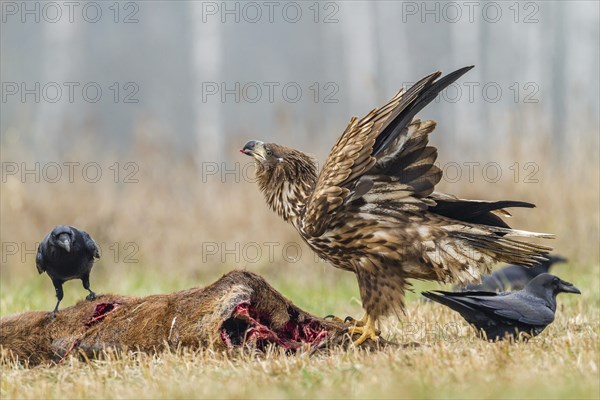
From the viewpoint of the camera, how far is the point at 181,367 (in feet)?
14.6

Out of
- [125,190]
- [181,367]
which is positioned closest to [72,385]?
[181,367]

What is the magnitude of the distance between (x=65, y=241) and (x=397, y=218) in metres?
1.88

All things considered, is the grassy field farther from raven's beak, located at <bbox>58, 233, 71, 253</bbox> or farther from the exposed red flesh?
raven's beak, located at <bbox>58, 233, 71, 253</bbox>

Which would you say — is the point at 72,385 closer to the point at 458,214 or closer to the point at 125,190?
the point at 458,214

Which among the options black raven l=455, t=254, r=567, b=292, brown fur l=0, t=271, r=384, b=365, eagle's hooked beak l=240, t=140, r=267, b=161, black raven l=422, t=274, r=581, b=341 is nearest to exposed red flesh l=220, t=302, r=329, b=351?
brown fur l=0, t=271, r=384, b=365

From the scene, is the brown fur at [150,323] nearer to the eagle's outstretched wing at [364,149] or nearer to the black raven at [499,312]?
the eagle's outstretched wing at [364,149]

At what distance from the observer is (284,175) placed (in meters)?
5.75

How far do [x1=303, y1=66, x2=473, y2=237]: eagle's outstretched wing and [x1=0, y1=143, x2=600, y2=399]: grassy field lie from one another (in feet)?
2.77

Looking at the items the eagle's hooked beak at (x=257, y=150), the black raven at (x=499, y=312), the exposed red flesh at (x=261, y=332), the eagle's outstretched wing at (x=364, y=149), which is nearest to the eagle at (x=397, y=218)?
the eagle's outstretched wing at (x=364, y=149)

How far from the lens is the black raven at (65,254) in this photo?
18.1 feet

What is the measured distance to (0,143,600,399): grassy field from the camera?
3877 mm

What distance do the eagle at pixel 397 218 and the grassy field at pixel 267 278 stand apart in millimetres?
406

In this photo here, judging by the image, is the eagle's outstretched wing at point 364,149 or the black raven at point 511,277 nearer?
the eagle's outstretched wing at point 364,149

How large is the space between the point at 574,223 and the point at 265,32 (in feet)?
117
